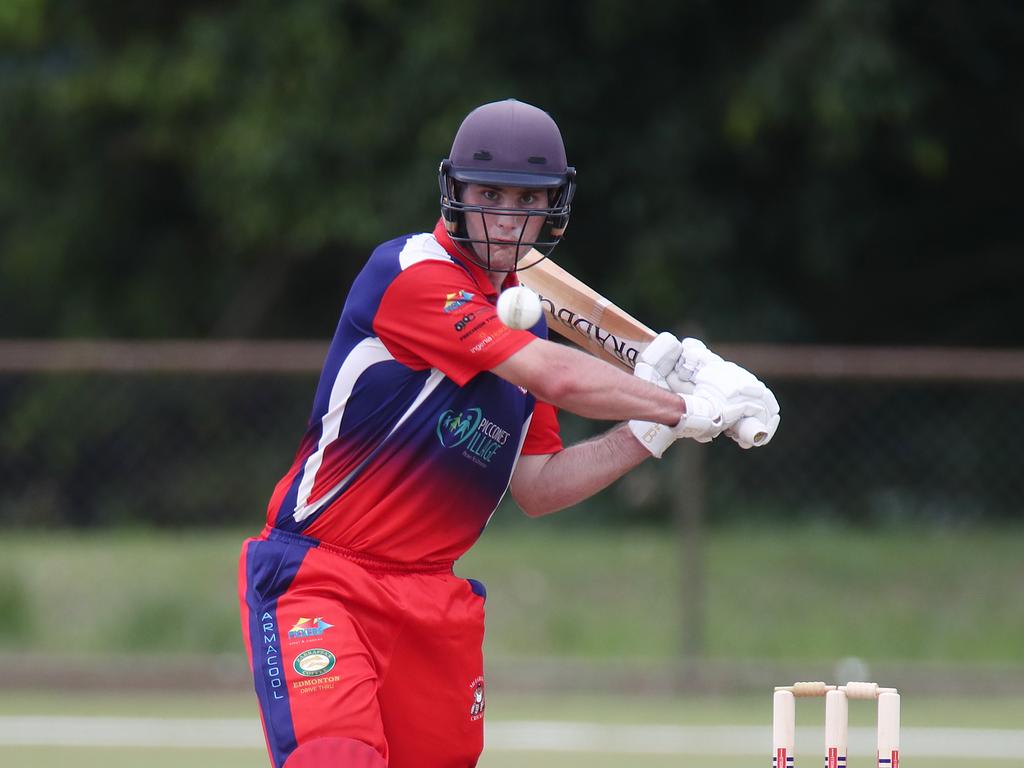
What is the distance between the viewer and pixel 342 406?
372 centimetres

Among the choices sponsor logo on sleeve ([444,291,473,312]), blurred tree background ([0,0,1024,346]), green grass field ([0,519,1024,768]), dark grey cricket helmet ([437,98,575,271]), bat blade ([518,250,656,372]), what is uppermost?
blurred tree background ([0,0,1024,346])

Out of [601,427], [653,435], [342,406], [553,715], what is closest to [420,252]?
[342,406]

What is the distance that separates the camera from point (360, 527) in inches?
147

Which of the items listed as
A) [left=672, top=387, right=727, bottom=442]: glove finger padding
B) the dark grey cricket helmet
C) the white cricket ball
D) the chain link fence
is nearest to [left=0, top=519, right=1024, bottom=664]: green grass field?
the chain link fence

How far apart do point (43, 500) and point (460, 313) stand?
23.6ft

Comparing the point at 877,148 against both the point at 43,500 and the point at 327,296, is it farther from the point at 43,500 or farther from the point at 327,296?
the point at 43,500

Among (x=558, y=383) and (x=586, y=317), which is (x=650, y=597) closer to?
(x=586, y=317)

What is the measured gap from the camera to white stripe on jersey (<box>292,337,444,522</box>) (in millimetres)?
3707

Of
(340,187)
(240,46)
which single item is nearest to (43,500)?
(340,187)

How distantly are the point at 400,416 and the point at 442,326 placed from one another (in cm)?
25

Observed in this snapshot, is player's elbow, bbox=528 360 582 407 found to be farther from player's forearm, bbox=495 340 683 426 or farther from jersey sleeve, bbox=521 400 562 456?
jersey sleeve, bbox=521 400 562 456

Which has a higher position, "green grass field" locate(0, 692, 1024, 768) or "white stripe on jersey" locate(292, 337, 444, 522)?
"white stripe on jersey" locate(292, 337, 444, 522)

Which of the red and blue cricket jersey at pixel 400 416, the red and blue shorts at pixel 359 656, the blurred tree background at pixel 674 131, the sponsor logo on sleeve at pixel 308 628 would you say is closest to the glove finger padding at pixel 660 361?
the red and blue cricket jersey at pixel 400 416

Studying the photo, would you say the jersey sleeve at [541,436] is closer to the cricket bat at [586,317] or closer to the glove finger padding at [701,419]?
the cricket bat at [586,317]
